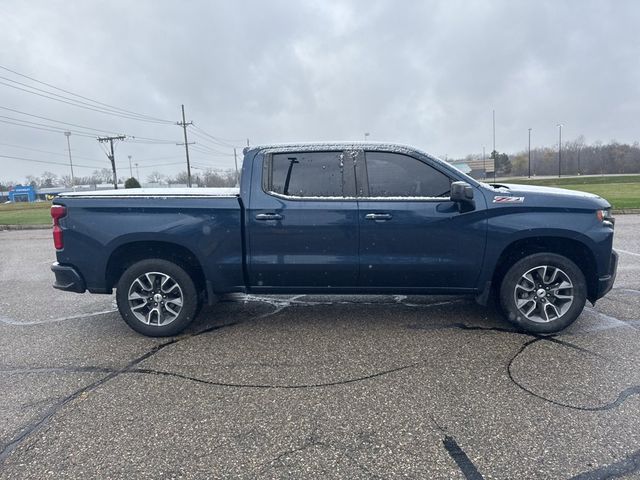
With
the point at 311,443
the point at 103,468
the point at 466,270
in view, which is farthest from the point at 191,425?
the point at 466,270

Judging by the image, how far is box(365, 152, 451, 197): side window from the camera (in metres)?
4.21

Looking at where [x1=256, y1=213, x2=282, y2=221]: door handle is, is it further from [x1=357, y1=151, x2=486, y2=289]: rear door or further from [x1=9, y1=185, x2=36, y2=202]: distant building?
[x1=9, y1=185, x2=36, y2=202]: distant building

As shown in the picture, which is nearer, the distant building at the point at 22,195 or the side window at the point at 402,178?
the side window at the point at 402,178

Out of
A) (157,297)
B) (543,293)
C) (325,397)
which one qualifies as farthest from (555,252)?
(157,297)

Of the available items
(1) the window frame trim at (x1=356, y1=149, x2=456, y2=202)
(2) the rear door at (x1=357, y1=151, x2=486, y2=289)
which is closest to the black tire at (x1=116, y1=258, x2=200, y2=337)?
(2) the rear door at (x1=357, y1=151, x2=486, y2=289)

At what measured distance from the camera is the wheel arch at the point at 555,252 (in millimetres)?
4223

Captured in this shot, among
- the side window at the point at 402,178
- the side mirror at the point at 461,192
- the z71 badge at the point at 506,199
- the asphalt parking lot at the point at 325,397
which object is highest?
the side window at the point at 402,178

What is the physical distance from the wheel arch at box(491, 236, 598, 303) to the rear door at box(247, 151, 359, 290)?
1557 mm

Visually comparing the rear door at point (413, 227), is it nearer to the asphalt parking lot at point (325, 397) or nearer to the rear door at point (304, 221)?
the rear door at point (304, 221)

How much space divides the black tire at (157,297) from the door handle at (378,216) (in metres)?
1.94

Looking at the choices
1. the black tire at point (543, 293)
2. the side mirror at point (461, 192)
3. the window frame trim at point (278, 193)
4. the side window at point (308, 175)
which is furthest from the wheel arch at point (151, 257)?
the black tire at point (543, 293)

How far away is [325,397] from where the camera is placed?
3.13 m

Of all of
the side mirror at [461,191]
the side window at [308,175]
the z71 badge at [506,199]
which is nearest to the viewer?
the side mirror at [461,191]

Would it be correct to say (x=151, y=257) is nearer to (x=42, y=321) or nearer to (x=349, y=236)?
(x=42, y=321)
